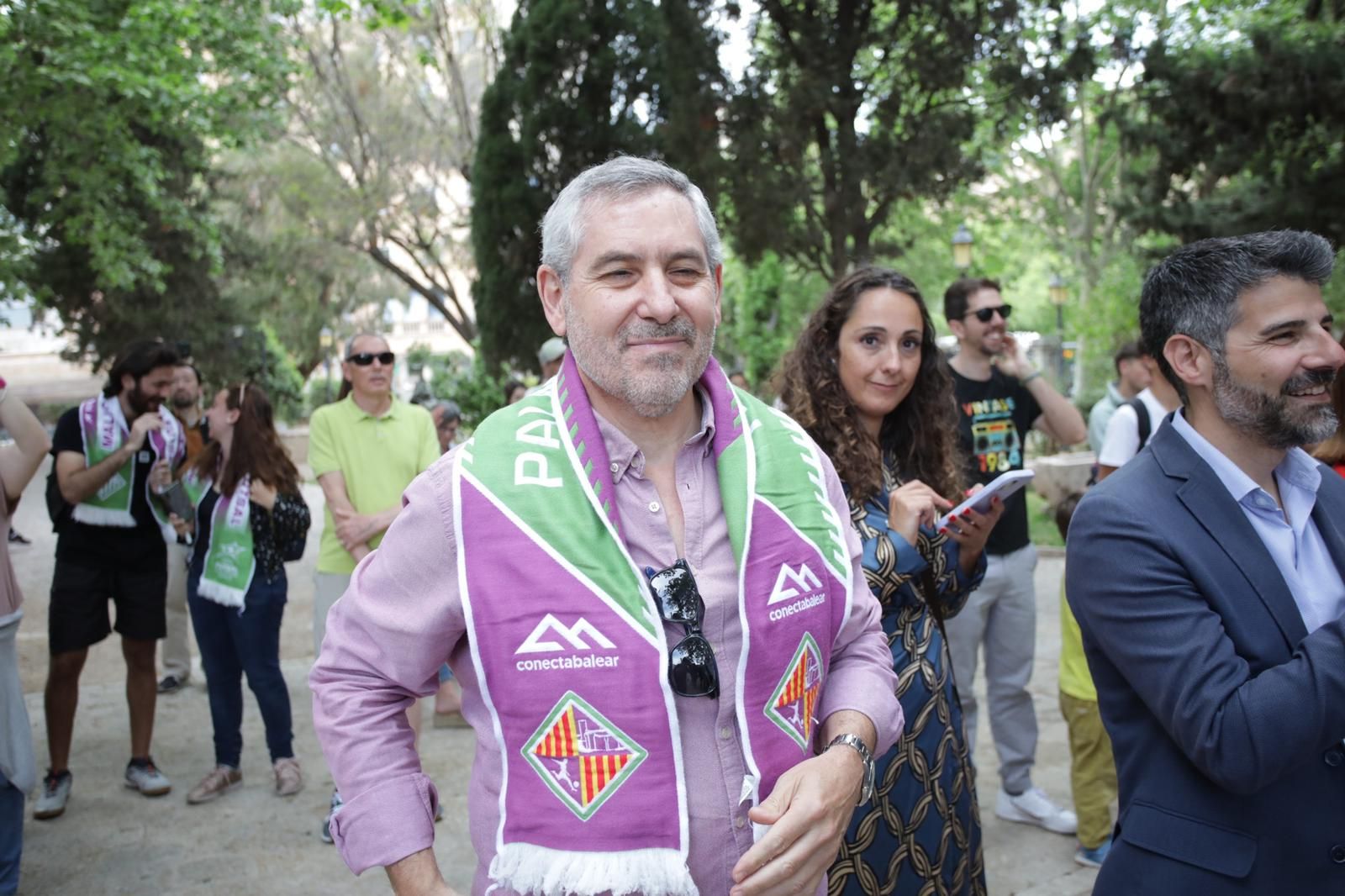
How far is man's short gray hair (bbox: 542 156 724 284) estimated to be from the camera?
1.98 metres

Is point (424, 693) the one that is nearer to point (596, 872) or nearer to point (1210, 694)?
point (596, 872)

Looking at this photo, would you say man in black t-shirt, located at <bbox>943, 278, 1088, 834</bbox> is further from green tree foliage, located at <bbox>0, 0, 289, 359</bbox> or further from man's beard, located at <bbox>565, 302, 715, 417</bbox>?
green tree foliage, located at <bbox>0, 0, 289, 359</bbox>

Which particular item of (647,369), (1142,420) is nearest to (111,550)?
(647,369)

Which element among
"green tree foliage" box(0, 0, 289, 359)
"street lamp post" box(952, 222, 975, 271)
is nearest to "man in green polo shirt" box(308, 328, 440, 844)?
"green tree foliage" box(0, 0, 289, 359)

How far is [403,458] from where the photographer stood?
18.1ft

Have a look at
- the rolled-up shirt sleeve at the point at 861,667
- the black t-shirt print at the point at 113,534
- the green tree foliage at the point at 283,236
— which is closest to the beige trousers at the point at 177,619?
the black t-shirt print at the point at 113,534

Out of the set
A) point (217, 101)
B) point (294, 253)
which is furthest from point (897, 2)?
point (294, 253)

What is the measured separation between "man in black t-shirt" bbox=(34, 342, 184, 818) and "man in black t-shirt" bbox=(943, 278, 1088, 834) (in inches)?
155

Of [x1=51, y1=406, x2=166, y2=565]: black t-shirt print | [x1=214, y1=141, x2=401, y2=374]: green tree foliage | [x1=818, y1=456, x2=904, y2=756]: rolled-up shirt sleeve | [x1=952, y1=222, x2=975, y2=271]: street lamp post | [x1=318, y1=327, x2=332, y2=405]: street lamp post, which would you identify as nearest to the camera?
[x1=818, y1=456, x2=904, y2=756]: rolled-up shirt sleeve

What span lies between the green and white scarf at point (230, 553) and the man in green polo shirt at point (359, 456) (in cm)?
34

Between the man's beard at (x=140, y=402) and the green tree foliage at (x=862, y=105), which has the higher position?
the green tree foliage at (x=862, y=105)

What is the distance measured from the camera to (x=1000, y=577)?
16.3ft

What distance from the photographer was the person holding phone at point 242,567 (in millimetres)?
5418

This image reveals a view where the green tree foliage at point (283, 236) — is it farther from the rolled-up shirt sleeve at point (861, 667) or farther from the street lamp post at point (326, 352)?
the rolled-up shirt sleeve at point (861, 667)
